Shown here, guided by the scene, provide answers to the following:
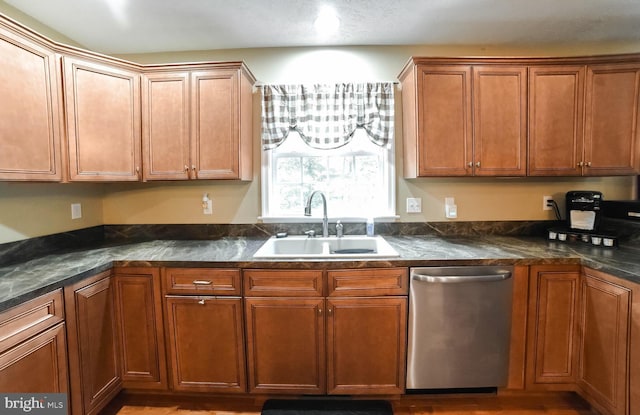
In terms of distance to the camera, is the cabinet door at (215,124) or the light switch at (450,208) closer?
the cabinet door at (215,124)

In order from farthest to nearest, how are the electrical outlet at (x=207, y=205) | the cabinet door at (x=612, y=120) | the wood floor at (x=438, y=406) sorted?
1. the electrical outlet at (x=207, y=205)
2. the cabinet door at (x=612, y=120)
3. the wood floor at (x=438, y=406)

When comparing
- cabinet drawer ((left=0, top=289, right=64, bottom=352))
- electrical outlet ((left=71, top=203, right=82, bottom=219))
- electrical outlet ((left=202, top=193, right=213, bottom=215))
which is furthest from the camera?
electrical outlet ((left=202, top=193, right=213, bottom=215))

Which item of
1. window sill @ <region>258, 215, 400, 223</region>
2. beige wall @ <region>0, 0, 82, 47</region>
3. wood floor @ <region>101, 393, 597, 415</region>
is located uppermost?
beige wall @ <region>0, 0, 82, 47</region>

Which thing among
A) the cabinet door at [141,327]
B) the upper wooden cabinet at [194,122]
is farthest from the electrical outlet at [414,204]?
the cabinet door at [141,327]

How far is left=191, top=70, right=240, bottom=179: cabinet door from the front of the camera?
199 cm

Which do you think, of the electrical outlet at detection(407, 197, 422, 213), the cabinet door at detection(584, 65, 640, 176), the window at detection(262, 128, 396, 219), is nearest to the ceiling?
the cabinet door at detection(584, 65, 640, 176)

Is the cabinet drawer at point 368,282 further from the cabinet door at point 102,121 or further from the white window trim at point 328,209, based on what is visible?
the cabinet door at point 102,121

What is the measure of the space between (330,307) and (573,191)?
1.99 metres

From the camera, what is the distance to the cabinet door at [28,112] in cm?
140

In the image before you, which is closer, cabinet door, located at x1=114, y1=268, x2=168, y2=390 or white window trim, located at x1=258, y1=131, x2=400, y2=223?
cabinet door, located at x1=114, y1=268, x2=168, y2=390

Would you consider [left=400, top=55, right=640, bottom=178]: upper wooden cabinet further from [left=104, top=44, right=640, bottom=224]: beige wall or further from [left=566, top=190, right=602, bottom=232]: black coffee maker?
[left=104, top=44, right=640, bottom=224]: beige wall

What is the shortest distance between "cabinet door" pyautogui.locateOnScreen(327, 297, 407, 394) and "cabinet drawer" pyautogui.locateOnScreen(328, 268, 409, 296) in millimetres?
46

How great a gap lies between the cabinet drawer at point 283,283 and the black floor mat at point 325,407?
2.28 ft

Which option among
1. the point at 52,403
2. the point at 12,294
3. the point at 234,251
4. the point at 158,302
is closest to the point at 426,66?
the point at 234,251
